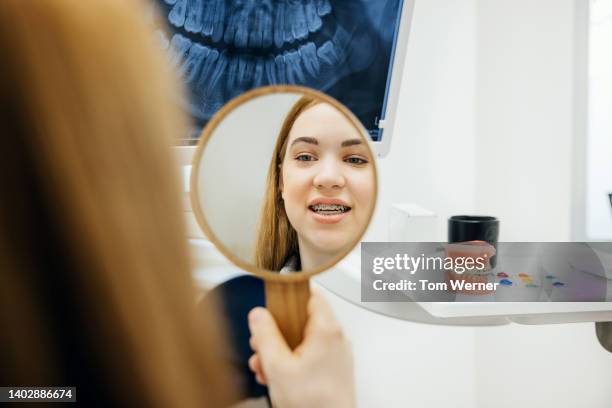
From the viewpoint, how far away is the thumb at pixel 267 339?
1.35 ft

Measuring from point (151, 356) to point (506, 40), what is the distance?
116 centimetres

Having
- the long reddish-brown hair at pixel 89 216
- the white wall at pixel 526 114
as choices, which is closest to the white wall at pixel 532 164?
the white wall at pixel 526 114

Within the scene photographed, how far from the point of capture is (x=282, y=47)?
1062mm

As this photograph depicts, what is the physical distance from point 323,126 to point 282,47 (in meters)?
0.55

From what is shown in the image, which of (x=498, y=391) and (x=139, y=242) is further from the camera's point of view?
(x=498, y=391)

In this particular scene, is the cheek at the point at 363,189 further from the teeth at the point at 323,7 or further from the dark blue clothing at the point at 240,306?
the teeth at the point at 323,7

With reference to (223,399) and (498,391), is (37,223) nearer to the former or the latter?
(223,399)

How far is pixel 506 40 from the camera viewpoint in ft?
3.86

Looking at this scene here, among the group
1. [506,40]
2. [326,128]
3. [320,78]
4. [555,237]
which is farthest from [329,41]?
[555,237]

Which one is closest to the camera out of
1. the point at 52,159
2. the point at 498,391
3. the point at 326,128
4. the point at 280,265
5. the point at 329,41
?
the point at 52,159

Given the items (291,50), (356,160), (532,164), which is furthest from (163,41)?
(532,164)

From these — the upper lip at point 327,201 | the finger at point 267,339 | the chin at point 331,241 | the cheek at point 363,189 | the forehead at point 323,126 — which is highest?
the forehead at point 323,126

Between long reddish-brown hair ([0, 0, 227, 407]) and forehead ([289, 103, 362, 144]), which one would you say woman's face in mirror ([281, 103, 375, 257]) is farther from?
long reddish-brown hair ([0, 0, 227, 407])

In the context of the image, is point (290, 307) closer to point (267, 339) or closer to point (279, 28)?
point (267, 339)
